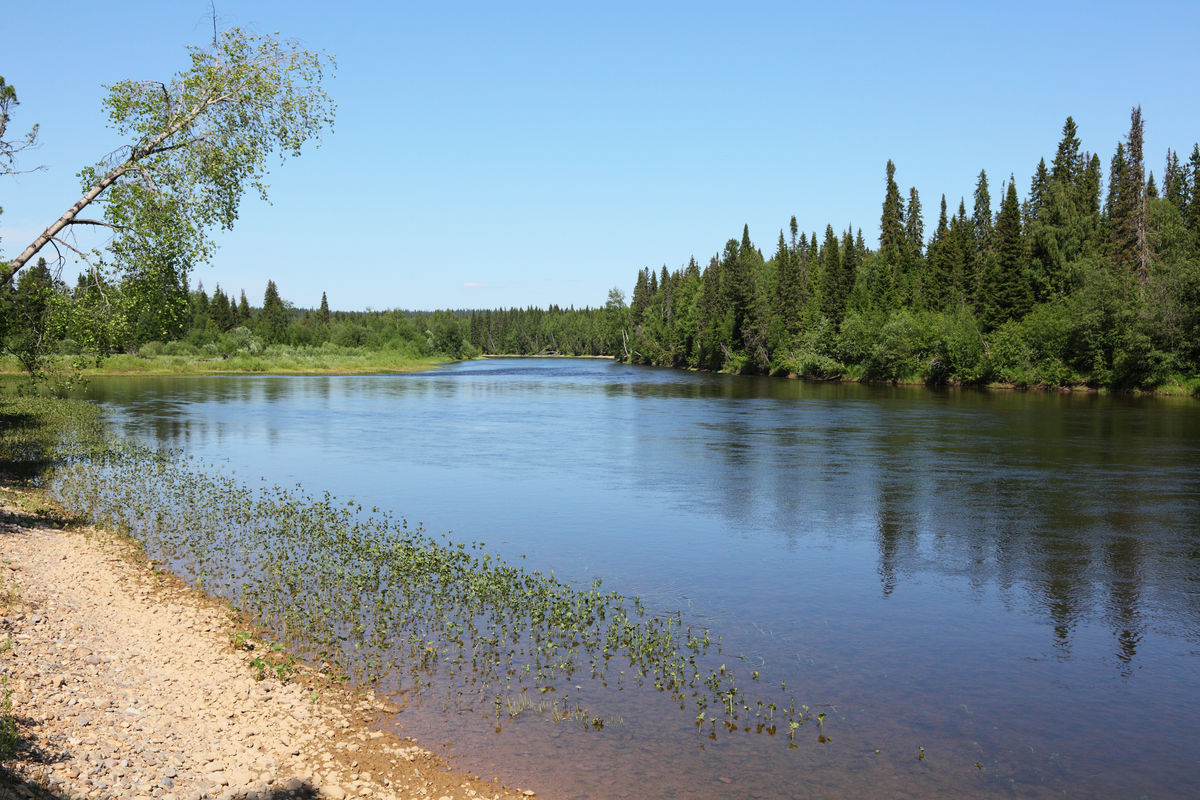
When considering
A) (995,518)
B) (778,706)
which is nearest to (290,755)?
(778,706)

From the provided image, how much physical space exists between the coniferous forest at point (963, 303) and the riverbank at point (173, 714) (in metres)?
13.7

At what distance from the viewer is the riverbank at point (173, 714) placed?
8641 mm

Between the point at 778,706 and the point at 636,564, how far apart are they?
25.6ft

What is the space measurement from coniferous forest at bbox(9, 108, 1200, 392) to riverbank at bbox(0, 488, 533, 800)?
13684 mm

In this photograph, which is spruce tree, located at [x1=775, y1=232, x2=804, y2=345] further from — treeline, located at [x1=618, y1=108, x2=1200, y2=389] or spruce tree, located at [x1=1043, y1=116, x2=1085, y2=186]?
spruce tree, located at [x1=1043, y1=116, x2=1085, y2=186]

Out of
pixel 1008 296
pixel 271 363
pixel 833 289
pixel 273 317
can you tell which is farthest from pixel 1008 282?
pixel 273 317

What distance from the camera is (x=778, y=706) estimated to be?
1228 cm

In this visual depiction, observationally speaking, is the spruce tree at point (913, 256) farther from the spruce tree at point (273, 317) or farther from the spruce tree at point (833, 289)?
the spruce tree at point (273, 317)

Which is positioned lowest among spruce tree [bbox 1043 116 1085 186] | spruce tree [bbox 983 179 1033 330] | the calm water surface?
the calm water surface

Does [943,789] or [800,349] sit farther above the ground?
[800,349]

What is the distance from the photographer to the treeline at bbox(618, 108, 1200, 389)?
253 ft

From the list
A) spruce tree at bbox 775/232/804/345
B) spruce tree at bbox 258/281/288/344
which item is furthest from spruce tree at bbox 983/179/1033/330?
spruce tree at bbox 258/281/288/344

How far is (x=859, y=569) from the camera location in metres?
20.0

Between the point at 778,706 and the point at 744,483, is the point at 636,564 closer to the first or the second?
the point at 778,706
